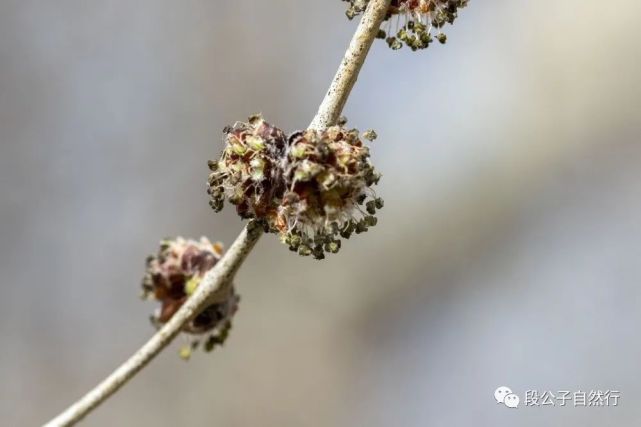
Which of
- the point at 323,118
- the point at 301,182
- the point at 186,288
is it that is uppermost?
the point at 323,118

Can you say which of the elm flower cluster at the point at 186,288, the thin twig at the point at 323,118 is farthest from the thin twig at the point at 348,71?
the elm flower cluster at the point at 186,288

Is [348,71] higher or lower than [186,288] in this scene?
higher

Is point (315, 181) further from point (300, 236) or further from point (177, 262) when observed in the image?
point (177, 262)

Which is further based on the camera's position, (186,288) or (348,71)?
(186,288)

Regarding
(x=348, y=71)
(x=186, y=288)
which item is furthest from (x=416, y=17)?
(x=186, y=288)

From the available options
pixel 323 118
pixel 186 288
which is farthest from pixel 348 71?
pixel 186 288

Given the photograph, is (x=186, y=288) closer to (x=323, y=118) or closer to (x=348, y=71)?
(x=323, y=118)

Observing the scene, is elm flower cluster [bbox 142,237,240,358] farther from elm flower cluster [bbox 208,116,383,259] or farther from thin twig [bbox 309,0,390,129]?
thin twig [bbox 309,0,390,129]
